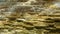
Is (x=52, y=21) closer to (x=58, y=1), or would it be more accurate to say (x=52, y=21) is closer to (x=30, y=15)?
(x=30, y=15)

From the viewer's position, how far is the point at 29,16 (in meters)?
1.77

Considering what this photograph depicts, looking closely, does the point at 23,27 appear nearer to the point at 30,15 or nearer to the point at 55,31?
the point at 30,15

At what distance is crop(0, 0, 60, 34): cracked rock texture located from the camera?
5.11 ft

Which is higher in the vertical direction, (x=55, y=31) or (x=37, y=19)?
(x=37, y=19)

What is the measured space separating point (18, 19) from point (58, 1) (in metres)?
0.71

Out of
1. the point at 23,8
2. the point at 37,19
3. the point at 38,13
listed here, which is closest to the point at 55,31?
the point at 37,19

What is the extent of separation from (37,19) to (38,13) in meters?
0.15

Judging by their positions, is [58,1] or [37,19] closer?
[37,19]

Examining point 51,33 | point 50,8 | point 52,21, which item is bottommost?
point 51,33

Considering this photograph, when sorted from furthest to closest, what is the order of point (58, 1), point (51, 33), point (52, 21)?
point (58, 1) → point (52, 21) → point (51, 33)

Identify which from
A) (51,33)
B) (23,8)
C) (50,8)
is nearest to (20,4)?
(23,8)

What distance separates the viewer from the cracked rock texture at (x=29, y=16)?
5.11 feet

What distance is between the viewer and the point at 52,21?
1633 mm

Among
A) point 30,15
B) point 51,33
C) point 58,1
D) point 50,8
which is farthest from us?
point 58,1
